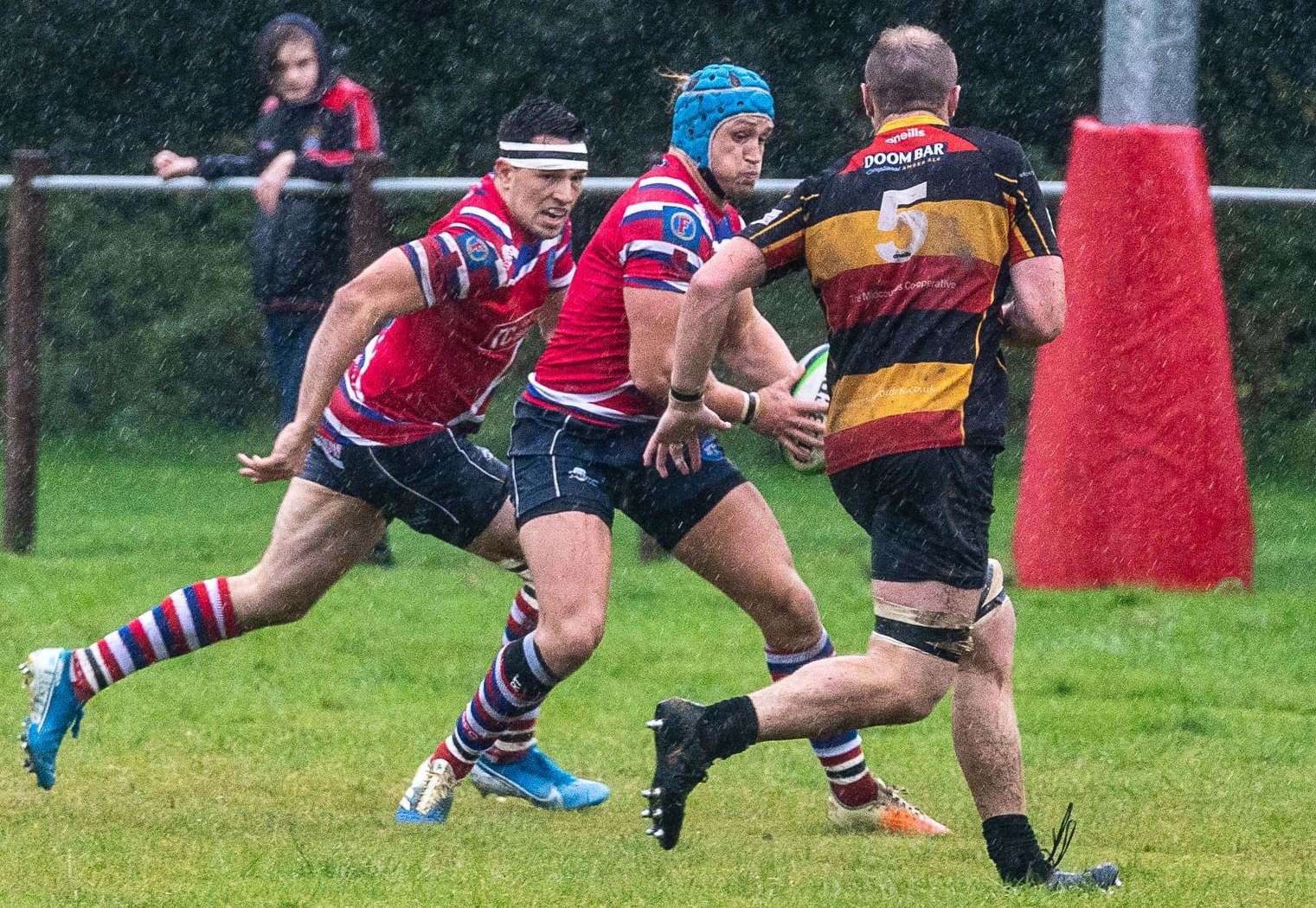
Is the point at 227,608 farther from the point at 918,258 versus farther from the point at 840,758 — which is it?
the point at 918,258

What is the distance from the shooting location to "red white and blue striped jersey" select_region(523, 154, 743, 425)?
609 cm

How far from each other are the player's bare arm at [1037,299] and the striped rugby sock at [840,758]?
146cm

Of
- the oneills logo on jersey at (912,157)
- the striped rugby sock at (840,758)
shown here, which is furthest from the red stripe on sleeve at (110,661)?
the oneills logo on jersey at (912,157)

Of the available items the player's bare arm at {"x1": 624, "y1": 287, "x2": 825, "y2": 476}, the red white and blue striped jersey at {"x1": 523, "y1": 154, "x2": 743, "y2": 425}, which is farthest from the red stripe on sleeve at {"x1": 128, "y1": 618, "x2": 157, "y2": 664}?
the player's bare arm at {"x1": 624, "y1": 287, "x2": 825, "y2": 476}

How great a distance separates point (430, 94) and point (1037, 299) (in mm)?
14442

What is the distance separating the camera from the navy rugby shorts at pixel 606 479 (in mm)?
6242

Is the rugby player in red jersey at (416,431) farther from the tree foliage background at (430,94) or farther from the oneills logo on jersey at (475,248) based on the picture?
the tree foliage background at (430,94)

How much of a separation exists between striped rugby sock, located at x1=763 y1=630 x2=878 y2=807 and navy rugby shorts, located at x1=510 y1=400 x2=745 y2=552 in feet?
1.57

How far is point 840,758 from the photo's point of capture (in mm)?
6348

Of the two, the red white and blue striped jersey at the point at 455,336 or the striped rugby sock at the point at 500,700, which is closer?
the striped rugby sock at the point at 500,700

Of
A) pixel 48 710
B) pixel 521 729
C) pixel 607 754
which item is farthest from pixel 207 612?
pixel 607 754

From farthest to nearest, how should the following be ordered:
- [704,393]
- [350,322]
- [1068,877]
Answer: [350,322] < [704,393] < [1068,877]

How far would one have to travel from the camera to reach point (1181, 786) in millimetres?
6902

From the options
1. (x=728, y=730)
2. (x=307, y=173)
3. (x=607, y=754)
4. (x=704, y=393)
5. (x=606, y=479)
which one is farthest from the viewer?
(x=307, y=173)
